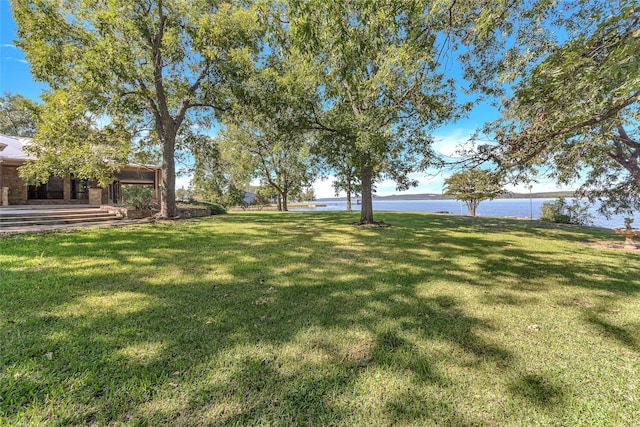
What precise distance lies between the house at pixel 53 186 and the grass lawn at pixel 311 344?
12.1m

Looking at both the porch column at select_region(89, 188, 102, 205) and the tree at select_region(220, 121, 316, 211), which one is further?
the tree at select_region(220, 121, 316, 211)

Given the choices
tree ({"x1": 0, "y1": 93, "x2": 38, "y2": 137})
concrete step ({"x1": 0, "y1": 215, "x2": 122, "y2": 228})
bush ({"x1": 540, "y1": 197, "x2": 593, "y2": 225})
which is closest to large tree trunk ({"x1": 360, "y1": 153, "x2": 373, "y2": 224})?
concrete step ({"x1": 0, "y1": 215, "x2": 122, "y2": 228})

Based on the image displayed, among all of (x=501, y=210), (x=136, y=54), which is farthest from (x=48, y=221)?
(x=501, y=210)

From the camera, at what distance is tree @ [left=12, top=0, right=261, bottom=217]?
8.09 metres

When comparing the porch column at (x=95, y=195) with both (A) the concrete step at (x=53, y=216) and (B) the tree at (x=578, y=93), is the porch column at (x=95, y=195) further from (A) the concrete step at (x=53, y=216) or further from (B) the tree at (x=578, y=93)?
(B) the tree at (x=578, y=93)

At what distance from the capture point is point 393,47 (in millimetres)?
4688

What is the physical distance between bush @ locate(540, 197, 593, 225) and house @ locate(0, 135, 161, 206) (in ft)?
87.8

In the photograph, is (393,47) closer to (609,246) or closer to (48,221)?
(609,246)

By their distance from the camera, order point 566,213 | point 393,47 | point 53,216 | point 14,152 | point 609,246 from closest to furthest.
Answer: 1. point 393,47
2. point 609,246
3. point 53,216
4. point 14,152
5. point 566,213

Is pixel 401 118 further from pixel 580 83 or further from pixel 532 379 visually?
pixel 532 379

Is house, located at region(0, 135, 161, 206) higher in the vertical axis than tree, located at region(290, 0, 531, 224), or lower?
lower

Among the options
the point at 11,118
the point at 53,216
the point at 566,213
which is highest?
the point at 11,118

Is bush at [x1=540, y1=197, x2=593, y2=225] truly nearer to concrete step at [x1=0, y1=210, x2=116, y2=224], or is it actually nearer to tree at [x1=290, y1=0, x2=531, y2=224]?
tree at [x1=290, y1=0, x2=531, y2=224]

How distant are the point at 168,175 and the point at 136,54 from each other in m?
4.51
